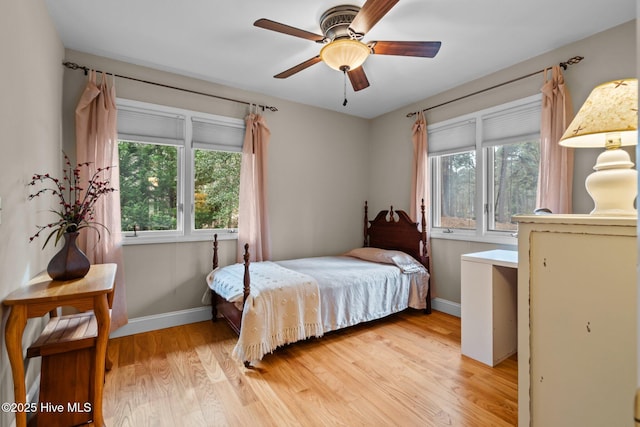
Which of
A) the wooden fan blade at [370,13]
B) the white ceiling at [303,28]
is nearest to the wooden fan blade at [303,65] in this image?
the white ceiling at [303,28]

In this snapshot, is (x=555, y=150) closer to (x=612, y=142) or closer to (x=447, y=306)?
(x=612, y=142)

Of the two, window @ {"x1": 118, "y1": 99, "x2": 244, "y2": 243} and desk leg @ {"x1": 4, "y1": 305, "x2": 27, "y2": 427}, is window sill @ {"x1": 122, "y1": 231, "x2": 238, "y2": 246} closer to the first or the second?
window @ {"x1": 118, "y1": 99, "x2": 244, "y2": 243}

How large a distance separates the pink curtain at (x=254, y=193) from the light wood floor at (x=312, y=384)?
101 cm

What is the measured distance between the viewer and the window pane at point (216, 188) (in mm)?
3287

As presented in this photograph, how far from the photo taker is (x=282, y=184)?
12.4ft

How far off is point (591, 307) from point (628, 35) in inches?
98.8

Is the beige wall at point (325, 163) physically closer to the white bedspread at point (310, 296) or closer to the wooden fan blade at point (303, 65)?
the white bedspread at point (310, 296)

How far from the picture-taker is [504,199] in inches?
120

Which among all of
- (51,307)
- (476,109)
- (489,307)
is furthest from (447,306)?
(51,307)

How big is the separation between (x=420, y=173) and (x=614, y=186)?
2344 mm

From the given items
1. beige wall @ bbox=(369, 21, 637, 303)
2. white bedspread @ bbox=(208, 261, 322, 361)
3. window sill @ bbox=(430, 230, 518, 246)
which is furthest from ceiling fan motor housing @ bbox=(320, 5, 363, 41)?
window sill @ bbox=(430, 230, 518, 246)

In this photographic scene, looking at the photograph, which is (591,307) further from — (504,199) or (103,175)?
(103,175)

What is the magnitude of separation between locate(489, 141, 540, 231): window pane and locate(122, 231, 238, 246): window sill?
9.57ft

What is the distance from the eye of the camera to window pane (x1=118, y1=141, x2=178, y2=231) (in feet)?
9.57
